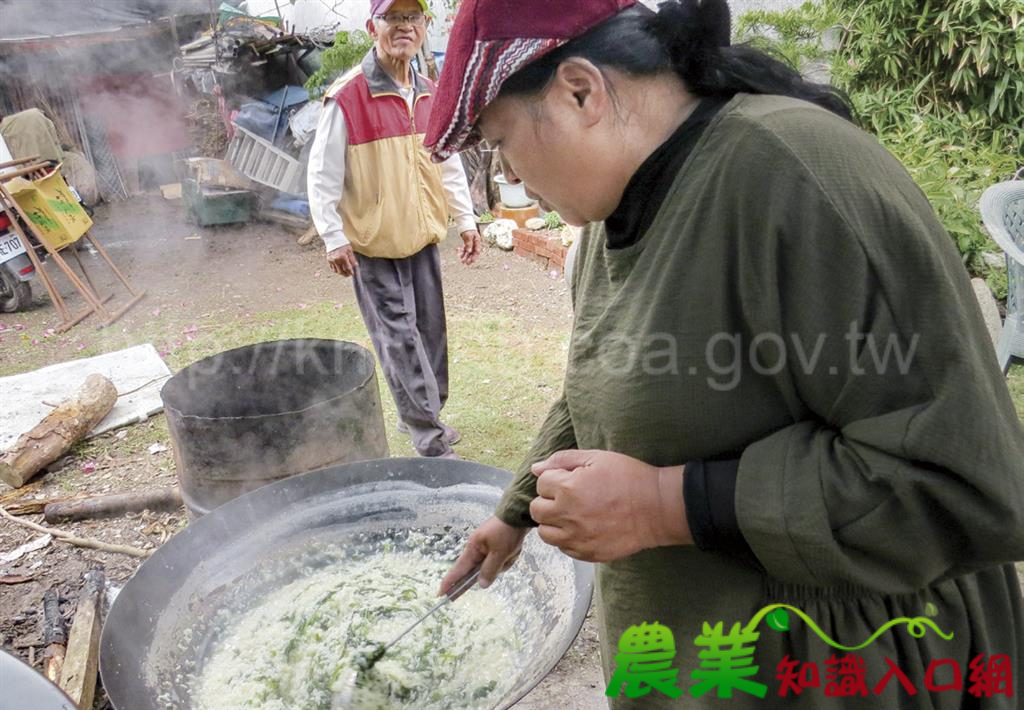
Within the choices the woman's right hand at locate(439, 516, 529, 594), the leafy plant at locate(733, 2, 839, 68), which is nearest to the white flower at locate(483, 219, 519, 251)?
the leafy plant at locate(733, 2, 839, 68)

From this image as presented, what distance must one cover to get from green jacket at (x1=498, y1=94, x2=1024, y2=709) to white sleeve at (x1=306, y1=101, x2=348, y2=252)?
3190 millimetres

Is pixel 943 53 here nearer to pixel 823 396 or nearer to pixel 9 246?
pixel 823 396

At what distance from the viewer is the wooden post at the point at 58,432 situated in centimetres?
457

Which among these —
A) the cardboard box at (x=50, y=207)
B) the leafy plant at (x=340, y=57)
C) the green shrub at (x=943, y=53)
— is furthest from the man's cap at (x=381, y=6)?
the leafy plant at (x=340, y=57)

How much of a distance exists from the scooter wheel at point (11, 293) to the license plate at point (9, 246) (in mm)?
212

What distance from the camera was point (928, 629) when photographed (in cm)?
111

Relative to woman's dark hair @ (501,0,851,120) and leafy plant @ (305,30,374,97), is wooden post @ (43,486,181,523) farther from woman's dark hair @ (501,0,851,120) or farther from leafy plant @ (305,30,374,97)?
leafy plant @ (305,30,374,97)

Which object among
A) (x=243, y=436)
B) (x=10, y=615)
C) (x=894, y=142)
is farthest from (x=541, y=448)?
(x=894, y=142)

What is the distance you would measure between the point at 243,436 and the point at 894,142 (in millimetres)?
6647

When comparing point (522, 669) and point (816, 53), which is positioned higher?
point (816, 53)

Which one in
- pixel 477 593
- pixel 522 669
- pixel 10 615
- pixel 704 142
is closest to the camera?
pixel 704 142

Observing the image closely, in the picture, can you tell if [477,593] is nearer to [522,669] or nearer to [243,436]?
[522,669]

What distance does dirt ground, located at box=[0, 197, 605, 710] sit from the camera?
3.34 m

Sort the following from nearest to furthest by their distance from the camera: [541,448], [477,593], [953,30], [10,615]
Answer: [541,448]
[477,593]
[10,615]
[953,30]
